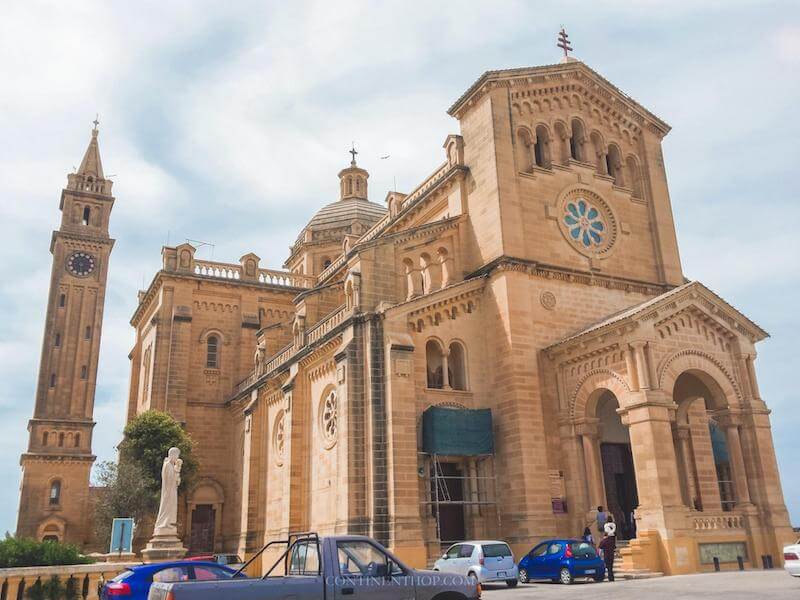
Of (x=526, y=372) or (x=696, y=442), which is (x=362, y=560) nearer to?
(x=526, y=372)

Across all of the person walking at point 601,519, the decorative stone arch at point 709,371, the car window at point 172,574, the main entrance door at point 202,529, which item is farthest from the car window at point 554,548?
the main entrance door at point 202,529

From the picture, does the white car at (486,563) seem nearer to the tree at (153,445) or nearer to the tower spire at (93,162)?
the tree at (153,445)

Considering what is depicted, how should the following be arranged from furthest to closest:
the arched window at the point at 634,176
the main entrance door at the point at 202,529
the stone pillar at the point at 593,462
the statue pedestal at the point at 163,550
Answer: the main entrance door at the point at 202,529, the arched window at the point at 634,176, the statue pedestal at the point at 163,550, the stone pillar at the point at 593,462

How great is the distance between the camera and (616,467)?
26.9 metres

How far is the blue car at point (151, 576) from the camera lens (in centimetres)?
1369

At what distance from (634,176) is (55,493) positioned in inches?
1755

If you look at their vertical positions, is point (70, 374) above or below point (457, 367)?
above

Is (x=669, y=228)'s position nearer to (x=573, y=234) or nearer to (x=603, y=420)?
(x=573, y=234)

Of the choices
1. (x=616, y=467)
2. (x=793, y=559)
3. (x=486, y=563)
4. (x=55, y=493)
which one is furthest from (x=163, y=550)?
(x=55, y=493)

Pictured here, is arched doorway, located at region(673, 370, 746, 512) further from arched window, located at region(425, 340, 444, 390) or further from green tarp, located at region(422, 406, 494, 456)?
arched window, located at region(425, 340, 444, 390)

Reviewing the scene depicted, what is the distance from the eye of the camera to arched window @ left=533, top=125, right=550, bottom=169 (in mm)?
29609

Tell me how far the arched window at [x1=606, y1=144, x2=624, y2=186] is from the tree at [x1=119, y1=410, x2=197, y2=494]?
950 inches

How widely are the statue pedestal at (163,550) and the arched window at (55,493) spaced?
29884 millimetres

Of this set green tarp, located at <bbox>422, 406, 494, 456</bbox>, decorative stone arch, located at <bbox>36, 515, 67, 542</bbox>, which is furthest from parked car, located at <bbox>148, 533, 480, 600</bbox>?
decorative stone arch, located at <bbox>36, 515, 67, 542</bbox>
